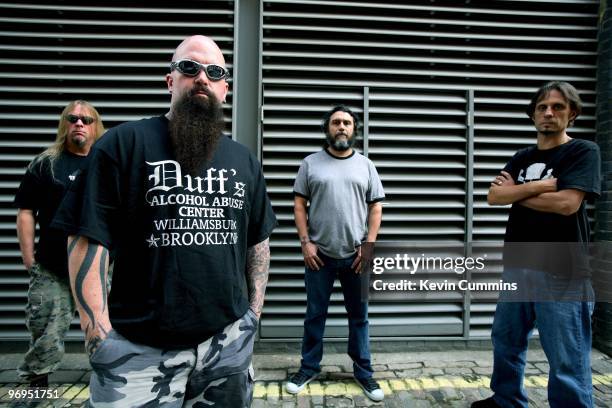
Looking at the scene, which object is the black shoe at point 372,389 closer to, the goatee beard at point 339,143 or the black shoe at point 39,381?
the goatee beard at point 339,143

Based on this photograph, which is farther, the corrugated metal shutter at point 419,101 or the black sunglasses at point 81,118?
the corrugated metal shutter at point 419,101

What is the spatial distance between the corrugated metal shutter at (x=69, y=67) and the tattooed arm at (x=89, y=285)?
3.06 meters

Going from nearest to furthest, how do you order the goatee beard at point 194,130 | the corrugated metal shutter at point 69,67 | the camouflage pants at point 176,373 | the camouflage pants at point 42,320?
the camouflage pants at point 176,373 → the goatee beard at point 194,130 → the camouflage pants at point 42,320 → the corrugated metal shutter at point 69,67

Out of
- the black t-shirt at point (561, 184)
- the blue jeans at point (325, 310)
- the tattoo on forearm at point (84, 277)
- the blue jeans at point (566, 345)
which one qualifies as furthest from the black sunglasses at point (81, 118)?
the blue jeans at point (566, 345)

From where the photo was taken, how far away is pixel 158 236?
161 centimetres

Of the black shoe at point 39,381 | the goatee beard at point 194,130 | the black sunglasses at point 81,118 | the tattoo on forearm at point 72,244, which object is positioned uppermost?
the black sunglasses at point 81,118

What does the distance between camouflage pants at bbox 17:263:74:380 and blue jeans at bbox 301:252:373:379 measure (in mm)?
2149

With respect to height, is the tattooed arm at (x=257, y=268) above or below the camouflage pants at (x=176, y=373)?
above

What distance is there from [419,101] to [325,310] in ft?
8.94

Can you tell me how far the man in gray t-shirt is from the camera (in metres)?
3.51

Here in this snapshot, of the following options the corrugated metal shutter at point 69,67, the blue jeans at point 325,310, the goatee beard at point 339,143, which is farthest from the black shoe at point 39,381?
the goatee beard at point 339,143

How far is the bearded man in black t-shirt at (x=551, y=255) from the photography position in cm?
265

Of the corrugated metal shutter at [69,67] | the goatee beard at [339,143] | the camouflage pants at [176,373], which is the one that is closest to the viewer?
the camouflage pants at [176,373]

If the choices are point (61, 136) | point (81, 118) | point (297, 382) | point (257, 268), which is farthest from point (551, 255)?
point (61, 136)
